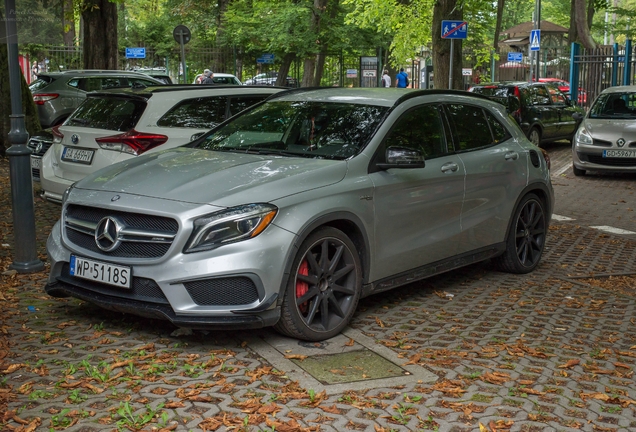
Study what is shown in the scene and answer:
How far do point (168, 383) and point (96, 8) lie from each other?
17.6 meters

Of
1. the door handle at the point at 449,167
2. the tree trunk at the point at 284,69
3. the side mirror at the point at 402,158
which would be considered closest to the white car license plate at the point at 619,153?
the door handle at the point at 449,167

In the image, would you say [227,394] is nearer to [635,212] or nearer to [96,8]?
[635,212]

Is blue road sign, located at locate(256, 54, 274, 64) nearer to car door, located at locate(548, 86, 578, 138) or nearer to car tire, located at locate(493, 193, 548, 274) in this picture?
car door, located at locate(548, 86, 578, 138)

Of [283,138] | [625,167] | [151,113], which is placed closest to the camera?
[283,138]

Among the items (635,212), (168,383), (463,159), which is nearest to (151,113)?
(463,159)

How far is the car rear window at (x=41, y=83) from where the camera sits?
2036 centimetres

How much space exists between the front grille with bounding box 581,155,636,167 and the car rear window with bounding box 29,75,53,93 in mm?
→ 12136

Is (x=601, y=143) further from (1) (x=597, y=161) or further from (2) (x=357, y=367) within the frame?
(2) (x=357, y=367)

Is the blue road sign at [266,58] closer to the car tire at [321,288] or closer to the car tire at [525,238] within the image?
the car tire at [525,238]

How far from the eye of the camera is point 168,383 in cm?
494

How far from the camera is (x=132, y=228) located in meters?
5.51

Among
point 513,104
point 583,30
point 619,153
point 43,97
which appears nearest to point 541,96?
point 513,104

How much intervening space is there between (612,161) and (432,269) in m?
10.7

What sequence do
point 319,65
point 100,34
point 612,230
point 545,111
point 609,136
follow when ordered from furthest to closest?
point 319,65, point 100,34, point 545,111, point 609,136, point 612,230
